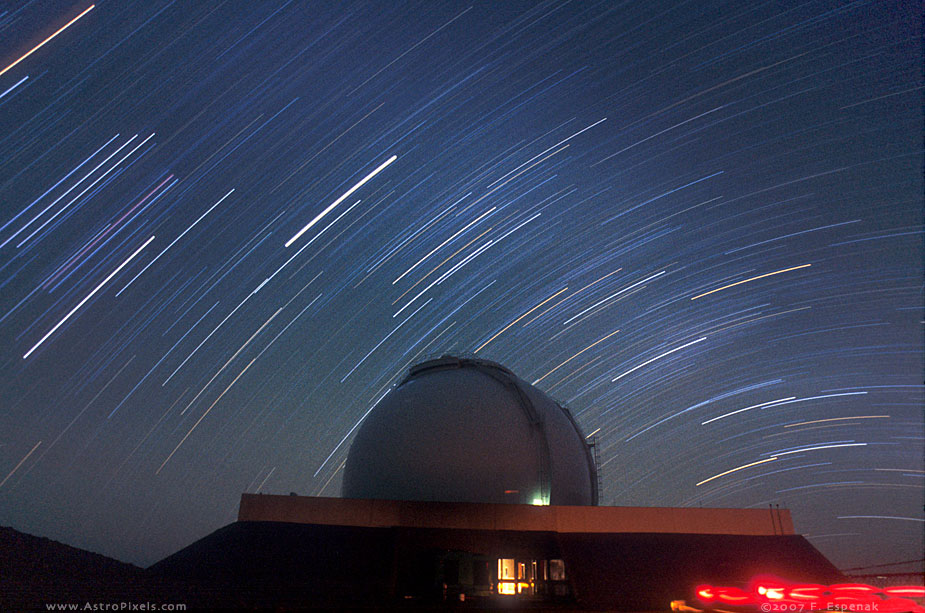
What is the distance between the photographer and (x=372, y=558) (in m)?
12.9

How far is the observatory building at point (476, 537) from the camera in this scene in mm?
12211

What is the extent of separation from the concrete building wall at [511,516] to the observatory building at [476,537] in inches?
1.3

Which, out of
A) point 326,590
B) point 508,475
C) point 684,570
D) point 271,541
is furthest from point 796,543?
point 271,541

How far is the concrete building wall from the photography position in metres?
14.2

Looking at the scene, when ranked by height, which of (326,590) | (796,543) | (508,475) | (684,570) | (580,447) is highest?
(580,447)

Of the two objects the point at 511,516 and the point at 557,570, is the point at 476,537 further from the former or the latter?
the point at 557,570

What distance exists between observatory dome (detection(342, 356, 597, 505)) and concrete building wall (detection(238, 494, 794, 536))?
43.8 inches

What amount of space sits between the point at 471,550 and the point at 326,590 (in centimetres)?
396

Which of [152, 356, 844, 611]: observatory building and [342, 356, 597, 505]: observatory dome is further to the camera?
[342, 356, 597, 505]: observatory dome

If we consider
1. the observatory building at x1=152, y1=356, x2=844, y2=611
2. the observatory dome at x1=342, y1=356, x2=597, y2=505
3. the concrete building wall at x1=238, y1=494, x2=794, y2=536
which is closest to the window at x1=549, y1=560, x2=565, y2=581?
the observatory building at x1=152, y1=356, x2=844, y2=611

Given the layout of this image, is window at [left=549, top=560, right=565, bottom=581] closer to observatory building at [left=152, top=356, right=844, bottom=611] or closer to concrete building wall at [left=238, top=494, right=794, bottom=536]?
observatory building at [left=152, top=356, right=844, bottom=611]

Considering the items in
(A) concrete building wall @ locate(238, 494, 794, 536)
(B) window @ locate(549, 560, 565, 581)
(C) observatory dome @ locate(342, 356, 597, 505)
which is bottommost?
(B) window @ locate(549, 560, 565, 581)

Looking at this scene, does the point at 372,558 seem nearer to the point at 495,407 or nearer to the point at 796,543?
the point at 495,407

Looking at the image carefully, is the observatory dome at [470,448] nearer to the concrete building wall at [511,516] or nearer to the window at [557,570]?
the concrete building wall at [511,516]
